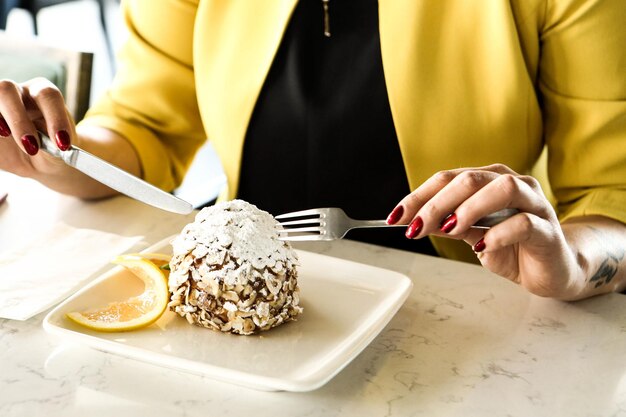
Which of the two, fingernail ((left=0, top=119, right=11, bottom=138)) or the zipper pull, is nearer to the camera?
fingernail ((left=0, top=119, right=11, bottom=138))

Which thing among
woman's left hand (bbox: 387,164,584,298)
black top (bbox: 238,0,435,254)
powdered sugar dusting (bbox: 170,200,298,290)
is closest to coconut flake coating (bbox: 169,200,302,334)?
powdered sugar dusting (bbox: 170,200,298,290)

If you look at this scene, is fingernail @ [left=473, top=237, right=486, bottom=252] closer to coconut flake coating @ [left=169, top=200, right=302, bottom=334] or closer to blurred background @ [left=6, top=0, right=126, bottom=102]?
coconut flake coating @ [left=169, top=200, right=302, bottom=334]

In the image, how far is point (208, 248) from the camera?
Answer: 2.98 feet

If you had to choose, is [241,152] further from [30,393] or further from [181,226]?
[30,393]

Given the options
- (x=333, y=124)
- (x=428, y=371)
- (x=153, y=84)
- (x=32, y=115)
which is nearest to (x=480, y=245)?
(x=428, y=371)

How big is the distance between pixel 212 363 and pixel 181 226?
1.44 ft

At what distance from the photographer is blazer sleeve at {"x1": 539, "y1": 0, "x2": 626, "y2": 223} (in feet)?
3.88

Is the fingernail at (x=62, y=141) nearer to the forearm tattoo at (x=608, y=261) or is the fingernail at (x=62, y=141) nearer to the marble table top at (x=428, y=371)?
the marble table top at (x=428, y=371)

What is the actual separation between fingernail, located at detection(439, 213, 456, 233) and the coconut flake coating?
18 cm

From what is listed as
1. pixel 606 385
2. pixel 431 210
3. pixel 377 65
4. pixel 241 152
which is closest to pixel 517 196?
pixel 431 210

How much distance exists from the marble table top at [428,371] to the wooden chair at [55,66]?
0.85 m

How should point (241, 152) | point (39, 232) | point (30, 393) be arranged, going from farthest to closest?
point (241, 152) → point (39, 232) → point (30, 393)

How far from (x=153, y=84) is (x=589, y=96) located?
74cm

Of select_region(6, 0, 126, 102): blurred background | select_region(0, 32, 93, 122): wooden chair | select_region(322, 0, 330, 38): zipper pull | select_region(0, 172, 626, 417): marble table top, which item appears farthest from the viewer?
select_region(6, 0, 126, 102): blurred background
